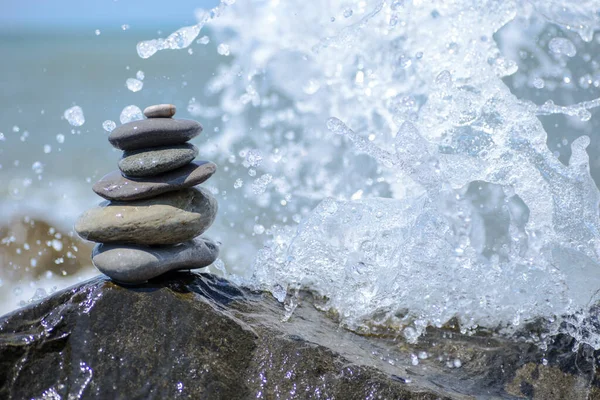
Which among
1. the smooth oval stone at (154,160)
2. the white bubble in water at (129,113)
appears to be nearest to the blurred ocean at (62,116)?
the white bubble in water at (129,113)

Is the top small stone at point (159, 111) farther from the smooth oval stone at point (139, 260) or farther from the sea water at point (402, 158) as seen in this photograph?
the sea water at point (402, 158)

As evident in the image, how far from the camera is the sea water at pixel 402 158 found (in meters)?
2.58

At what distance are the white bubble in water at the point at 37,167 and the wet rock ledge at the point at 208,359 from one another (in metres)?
6.23

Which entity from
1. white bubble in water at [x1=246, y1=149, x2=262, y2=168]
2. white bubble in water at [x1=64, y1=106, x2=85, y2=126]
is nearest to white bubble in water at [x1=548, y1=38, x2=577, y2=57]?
white bubble in water at [x1=246, y1=149, x2=262, y2=168]

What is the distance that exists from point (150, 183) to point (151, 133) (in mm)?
153

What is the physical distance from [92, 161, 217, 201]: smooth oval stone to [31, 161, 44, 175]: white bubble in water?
6.15 metres

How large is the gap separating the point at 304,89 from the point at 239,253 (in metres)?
1.35

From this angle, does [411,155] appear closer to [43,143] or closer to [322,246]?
[322,246]

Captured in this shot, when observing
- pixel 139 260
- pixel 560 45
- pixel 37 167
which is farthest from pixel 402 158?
pixel 37 167

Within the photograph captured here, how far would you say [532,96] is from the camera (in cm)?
659

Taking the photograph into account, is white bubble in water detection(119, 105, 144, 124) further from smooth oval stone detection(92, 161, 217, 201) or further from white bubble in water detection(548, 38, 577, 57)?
white bubble in water detection(548, 38, 577, 57)

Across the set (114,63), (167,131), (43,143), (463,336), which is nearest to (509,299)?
(463,336)

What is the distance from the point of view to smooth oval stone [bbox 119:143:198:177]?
2035 millimetres

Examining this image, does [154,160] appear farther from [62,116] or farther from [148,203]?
[62,116]
